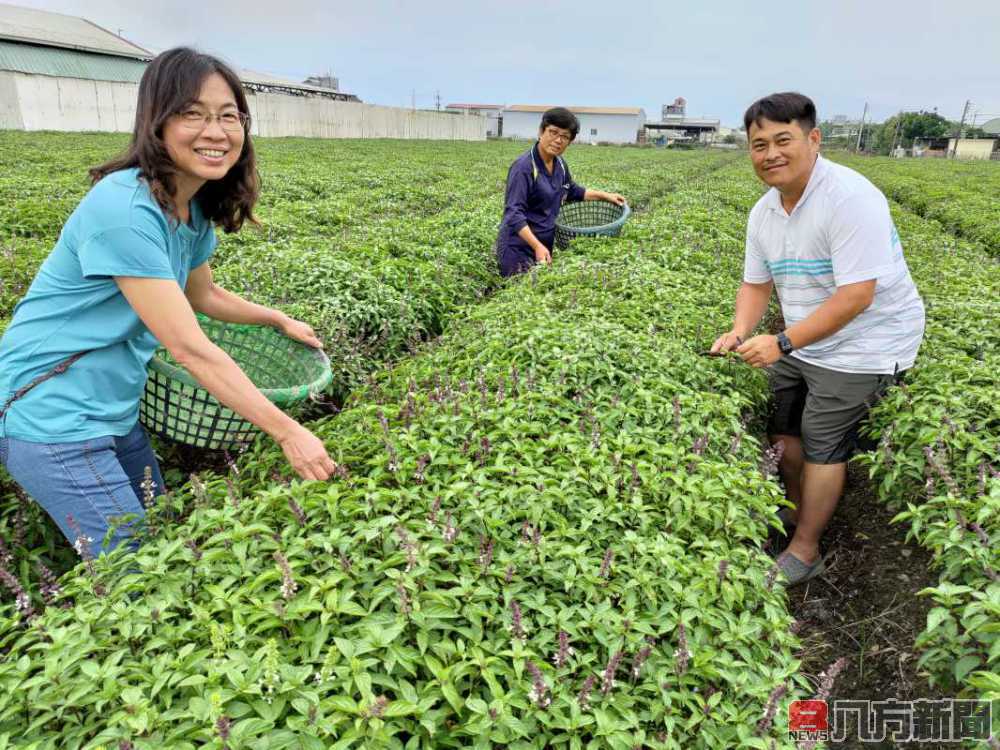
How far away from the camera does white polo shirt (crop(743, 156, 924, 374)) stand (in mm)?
3078

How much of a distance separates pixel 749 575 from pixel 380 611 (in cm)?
131

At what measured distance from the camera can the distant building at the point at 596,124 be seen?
87.8 m

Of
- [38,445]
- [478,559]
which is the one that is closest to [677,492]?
[478,559]

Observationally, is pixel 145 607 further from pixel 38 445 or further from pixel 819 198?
pixel 819 198

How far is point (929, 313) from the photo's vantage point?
4.99m

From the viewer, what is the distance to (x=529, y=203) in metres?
6.05

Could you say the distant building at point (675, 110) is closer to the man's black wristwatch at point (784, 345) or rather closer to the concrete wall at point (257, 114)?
the concrete wall at point (257, 114)

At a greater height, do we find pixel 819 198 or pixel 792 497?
pixel 819 198

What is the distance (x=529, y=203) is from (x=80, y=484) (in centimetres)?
466

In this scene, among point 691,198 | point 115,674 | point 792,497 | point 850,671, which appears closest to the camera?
point 115,674

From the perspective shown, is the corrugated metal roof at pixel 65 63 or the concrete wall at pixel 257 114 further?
the corrugated metal roof at pixel 65 63

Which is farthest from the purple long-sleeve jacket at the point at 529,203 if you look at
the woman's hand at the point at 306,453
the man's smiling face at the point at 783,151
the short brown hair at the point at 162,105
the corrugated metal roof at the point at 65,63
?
the corrugated metal roof at the point at 65,63

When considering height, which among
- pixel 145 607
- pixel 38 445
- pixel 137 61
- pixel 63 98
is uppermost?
pixel 137 61

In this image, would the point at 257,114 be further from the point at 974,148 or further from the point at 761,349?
the point at 974,148
